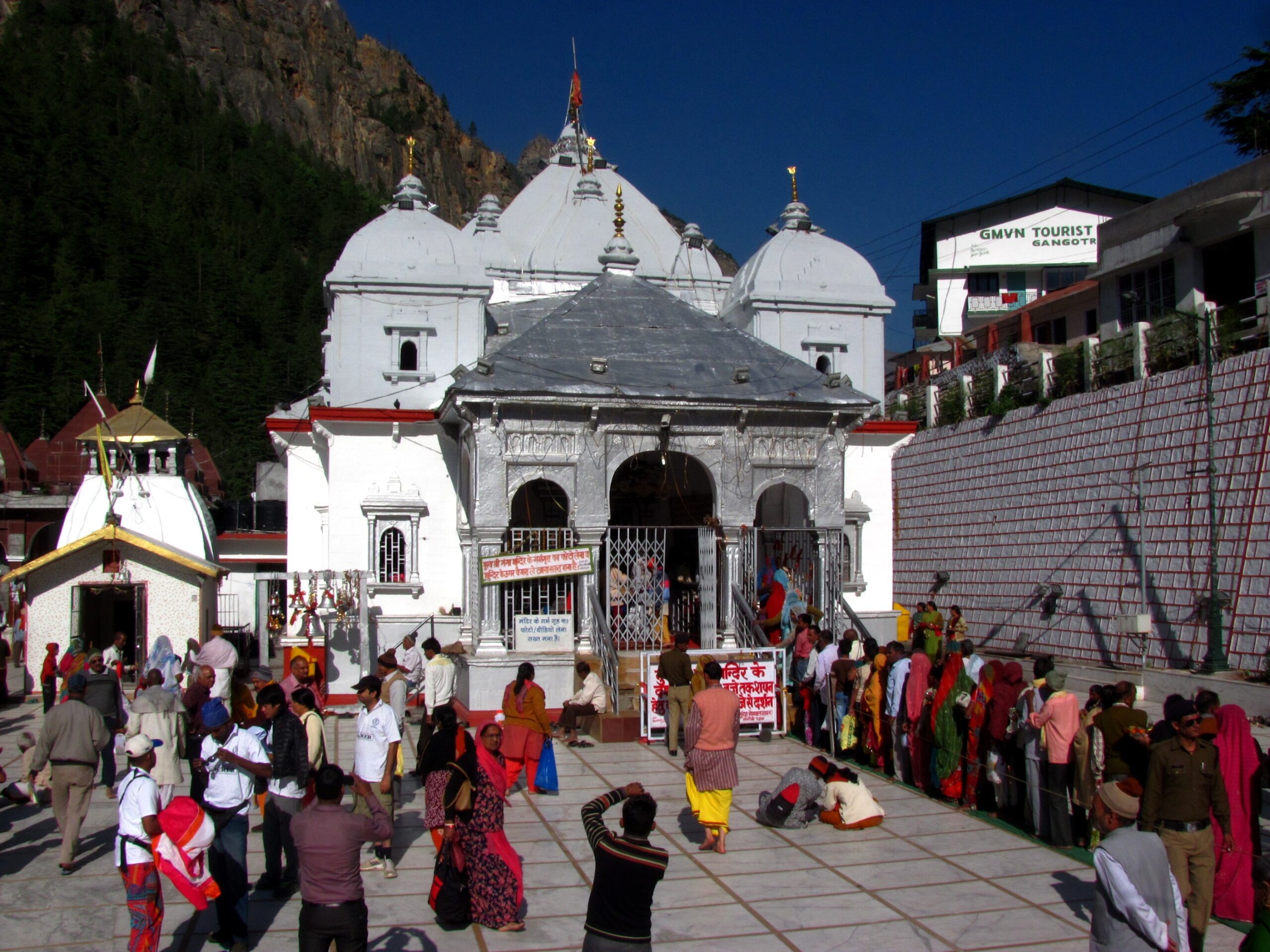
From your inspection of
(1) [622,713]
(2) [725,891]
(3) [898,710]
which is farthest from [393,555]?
(2) [725,891]

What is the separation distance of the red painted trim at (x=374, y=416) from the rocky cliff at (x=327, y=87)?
3780 inches

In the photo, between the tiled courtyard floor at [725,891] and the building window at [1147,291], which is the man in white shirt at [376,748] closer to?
the tiled courtyard floor at [725,891]

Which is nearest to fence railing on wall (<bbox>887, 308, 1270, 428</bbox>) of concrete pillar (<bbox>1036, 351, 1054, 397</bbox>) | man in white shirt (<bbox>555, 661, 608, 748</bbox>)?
concrete pillar (<bbox>1036, 351, 1054, 397</bbox>)

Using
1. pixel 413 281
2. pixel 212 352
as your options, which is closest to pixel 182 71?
pixel 212 352

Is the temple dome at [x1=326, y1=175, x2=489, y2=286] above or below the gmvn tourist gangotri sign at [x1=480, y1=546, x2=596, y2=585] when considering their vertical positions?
above

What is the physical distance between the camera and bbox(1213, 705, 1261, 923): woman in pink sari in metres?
8.02

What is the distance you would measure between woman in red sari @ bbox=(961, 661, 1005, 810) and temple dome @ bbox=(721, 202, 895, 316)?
41.0 ft

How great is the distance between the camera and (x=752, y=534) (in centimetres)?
1789

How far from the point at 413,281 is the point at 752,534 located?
25.7 feet

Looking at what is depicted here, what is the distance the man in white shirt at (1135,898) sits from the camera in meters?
5.59

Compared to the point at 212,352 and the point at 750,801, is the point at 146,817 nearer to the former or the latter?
the point at 750,801

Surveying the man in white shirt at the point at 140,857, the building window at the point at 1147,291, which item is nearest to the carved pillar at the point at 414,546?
the man in white shirt at the point at 140,857

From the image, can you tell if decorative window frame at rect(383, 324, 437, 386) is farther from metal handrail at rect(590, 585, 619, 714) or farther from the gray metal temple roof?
metal handrail at rect(590, 585, 619, 714)

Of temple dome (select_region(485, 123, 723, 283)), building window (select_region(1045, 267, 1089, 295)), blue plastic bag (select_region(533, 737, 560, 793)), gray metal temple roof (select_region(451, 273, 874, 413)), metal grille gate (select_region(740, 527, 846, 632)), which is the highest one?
building window (select_region(1045, 267, 1089, 295))
